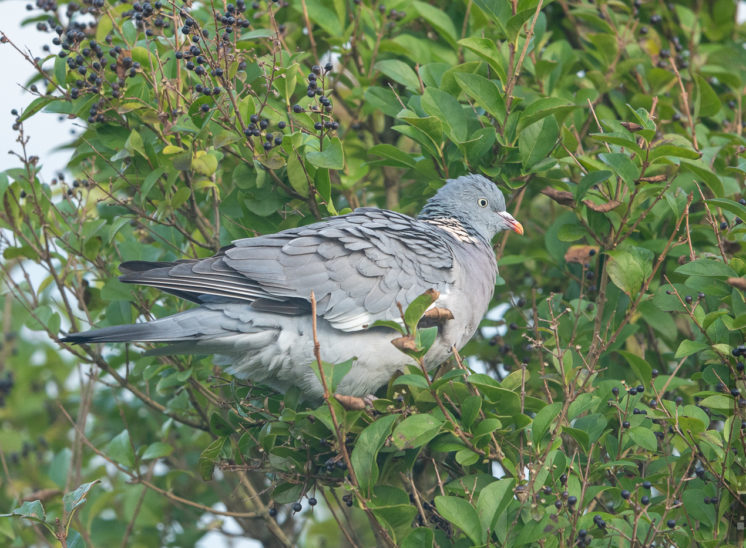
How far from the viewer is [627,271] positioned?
4.02 m

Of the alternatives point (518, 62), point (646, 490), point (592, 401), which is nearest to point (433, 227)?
point (518, 62)

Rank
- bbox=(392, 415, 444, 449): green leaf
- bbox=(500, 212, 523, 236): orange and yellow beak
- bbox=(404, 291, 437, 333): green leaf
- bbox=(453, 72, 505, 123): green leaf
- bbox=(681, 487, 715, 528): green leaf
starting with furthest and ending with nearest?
1. bbox=(500, 212, 523, 236): orange and yellow beak
2. bbox=(453, 72, 505, 123): green leaf
3. bbox=(681, 487, 715, 528): green leaf
4. bbox=(392, 415, 444, 449): green leaf
5. bbox=(404, 291, 437, 333): green leaf

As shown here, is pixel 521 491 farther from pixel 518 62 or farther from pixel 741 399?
pixel 518 62

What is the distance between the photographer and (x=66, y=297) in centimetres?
470

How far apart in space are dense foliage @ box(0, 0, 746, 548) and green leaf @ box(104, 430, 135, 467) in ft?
0.04

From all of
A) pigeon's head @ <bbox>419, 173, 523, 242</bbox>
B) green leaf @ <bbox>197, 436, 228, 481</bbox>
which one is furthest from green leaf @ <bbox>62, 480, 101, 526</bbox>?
pigeon's head @ <bbox>419, 173, 523, 242</bbox>

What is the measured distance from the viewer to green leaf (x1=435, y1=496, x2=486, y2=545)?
3209 mm

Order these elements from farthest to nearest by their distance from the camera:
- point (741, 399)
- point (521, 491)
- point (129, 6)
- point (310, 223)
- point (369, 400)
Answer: point (129, 6) → point (310, 223) → point (369, 400) → point (741, 399) → point (521, 491)

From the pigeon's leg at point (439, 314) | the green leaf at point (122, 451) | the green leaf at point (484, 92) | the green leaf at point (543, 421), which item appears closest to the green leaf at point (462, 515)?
the green leaf at point (543, 421)

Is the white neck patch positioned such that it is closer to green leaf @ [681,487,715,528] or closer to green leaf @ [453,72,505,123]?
green leaf @ [453,72,505,123]

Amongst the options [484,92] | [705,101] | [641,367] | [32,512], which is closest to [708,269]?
[641,367]

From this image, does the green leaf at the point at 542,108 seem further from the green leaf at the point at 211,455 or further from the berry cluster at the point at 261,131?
the green leaf at the point at 211,455

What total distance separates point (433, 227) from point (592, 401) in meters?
1.39

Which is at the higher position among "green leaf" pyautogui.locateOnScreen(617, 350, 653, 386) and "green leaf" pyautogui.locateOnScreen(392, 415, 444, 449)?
"green leaf" pyautogui.locateOnScreen(392, 415, 444, 449)
